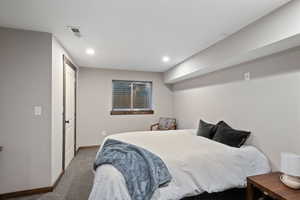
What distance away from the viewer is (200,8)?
5.61ft

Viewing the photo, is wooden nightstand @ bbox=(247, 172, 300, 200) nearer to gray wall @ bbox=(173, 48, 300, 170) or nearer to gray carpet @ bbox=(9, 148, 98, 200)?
gray wall @ bbox=(173, 48, 300, 170)

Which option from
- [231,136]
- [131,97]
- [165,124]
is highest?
[131,97]

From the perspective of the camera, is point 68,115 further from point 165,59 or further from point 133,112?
point 165,59

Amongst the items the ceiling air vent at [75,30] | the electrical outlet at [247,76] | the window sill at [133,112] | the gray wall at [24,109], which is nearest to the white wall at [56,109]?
the gray wall at [24,109]

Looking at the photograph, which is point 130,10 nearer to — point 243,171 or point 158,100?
point 243,171

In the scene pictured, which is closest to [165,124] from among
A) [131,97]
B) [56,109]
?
[131,97]

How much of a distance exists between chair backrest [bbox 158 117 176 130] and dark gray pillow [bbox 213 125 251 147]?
75.7 inches

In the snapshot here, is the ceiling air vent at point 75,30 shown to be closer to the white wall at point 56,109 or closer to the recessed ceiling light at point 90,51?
the white wall at point 56,109

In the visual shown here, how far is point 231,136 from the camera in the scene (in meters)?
2.44

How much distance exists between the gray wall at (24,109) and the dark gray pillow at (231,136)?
2.70 meters

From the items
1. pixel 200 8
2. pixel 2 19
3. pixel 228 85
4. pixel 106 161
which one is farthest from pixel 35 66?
pixel 228 85

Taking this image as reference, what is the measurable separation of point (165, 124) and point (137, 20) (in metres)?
3.25

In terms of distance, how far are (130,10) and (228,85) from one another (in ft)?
7.09

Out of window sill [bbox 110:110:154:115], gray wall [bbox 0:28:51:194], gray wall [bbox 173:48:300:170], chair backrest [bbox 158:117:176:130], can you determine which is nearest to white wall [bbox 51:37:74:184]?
gray wall [bbox 0:28:51:194]
